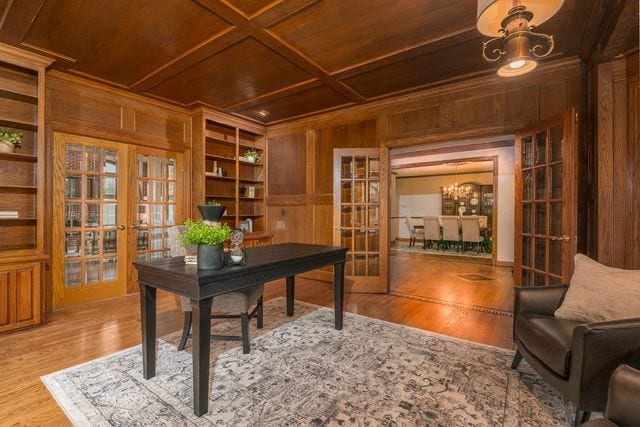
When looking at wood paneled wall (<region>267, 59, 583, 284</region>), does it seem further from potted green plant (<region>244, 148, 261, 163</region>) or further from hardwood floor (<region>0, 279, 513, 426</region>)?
hardwood floor (<region>0, 279, 513, 426</region>)

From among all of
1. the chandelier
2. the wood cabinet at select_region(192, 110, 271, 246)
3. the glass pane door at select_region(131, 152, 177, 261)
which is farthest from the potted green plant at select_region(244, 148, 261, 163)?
the chandelier

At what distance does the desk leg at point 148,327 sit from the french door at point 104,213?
2421 millimetres

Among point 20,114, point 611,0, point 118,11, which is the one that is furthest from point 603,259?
point 20,114

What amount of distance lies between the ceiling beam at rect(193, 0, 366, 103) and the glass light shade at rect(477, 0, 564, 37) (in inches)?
68.3

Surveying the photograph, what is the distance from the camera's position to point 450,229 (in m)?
8.31

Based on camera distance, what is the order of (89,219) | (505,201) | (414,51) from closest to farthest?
(414,51), (89,219), (505,201)

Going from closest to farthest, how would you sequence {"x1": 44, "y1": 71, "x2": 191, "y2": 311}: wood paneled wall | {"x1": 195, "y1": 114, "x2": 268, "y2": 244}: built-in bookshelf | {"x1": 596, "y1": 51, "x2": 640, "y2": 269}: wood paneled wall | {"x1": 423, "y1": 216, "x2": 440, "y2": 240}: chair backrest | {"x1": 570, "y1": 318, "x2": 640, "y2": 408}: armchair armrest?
1. {"x1": 570, "y1": 318, "x2": 640, "y2": 408}: armchair armrest
2. {"x1": 596, "y1": 51, "x2": 640, "y2": 269}: wood paneled wall
3. {"x1": 44, "y1": 71, "x2": 191, "y2": 311}: wood paneled wall
4. {"x1": 195, "y1": 114, "x2": 268, "y2": 244}: built-in bookshelf
5. {"x1": 423, "y1": 216, "x2": 440, "y2": 240}: chair backrest

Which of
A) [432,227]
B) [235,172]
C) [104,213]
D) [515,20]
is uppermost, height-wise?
[515,20]

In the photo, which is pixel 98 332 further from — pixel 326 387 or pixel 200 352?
pixel 326 387

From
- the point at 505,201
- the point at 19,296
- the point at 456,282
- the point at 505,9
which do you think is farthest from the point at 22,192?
the point at 505,201

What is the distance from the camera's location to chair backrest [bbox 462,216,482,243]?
25.5 feet

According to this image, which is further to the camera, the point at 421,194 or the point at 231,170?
the point at 421,194

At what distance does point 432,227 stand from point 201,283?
7995 millimetres

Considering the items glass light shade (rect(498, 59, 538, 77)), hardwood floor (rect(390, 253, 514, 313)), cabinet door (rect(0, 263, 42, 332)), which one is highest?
glass light shade (rect(498, 59, 538, 77))
